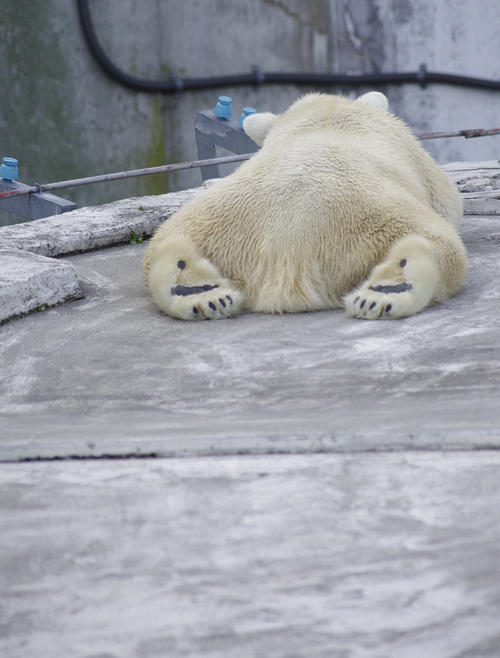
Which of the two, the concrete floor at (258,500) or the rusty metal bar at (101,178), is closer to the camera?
the concrete floor at (258,500)

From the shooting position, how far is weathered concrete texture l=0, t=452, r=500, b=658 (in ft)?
3.26

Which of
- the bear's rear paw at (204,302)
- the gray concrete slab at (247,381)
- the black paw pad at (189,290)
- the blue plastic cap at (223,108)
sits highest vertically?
the blue plastic cap at (223,108)

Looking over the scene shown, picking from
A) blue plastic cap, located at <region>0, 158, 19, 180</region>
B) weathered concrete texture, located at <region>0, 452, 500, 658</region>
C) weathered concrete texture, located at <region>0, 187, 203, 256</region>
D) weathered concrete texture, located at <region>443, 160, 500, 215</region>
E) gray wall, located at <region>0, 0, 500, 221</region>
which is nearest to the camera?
weathered concrete texture, located at <region>0, 452, 500, 658</region>

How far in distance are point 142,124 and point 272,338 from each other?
607 cm

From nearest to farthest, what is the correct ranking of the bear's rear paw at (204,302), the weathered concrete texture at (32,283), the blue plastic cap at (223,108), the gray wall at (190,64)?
the bear's rear paw at (204,302) < the weathered concrete texture at (32,283) < the blue plastic cap at (223,108) < the gray wall at (190,64)

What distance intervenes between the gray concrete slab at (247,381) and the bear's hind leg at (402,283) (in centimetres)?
5

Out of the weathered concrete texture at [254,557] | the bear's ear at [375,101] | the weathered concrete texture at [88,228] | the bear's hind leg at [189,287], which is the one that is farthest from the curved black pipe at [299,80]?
the weathered concrete texture at [254,557]

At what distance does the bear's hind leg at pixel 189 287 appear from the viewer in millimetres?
2424

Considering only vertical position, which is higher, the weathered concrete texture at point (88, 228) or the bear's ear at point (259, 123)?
the bear's ear at point (259, 123)

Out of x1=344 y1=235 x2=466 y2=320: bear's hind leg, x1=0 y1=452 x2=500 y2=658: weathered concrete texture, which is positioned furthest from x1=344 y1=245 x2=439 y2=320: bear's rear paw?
x1=0 y1=452 x2=500 y2=658: weathered concrete texture

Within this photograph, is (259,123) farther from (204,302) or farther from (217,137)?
(217,137)

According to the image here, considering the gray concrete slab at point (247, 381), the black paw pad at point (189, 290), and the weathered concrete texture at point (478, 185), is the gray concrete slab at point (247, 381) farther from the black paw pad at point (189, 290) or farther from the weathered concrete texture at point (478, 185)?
the weathered concrete texture at point (478, 185)

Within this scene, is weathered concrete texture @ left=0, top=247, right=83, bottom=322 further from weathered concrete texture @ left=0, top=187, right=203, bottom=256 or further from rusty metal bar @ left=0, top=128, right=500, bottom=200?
rusty metal bar @ left=0, top=128, right=500, bottom=200

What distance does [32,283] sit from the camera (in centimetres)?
262
